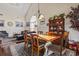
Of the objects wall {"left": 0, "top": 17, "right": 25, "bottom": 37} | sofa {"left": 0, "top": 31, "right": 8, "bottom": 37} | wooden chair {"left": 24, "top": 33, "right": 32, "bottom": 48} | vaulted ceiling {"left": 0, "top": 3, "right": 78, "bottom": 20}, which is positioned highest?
vaulted ceiling {"left": 0, "top": 3, "right": 78, "bottom": 20}

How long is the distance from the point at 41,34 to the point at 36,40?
0.11 metres

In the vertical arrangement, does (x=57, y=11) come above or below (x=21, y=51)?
above

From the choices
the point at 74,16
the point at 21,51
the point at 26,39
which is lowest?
the point at 21,51

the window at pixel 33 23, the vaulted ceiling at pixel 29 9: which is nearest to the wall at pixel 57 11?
the vaulted ceiling at pixel 29 9

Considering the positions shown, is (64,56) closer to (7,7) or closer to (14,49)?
(14,49)

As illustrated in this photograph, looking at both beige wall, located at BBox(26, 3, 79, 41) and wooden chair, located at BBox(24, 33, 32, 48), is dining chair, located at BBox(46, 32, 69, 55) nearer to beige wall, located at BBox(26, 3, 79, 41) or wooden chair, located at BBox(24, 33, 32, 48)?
beige wall, located at BBox(26, 3, 79, 41)

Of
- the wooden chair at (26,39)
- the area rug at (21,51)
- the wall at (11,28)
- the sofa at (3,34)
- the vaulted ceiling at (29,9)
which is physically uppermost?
the vaulted ceiling at (29,9)

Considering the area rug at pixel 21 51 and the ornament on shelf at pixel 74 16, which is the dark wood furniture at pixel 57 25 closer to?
the ornament on shelf at pixel 74 16

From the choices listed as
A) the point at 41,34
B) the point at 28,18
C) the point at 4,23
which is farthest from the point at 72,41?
the point at 4,23

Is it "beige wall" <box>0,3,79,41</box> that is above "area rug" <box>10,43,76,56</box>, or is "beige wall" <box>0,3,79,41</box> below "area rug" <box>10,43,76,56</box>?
above

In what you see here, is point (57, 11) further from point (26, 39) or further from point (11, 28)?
point (11, 28)

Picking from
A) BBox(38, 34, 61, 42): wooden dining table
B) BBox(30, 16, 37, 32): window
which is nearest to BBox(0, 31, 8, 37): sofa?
BBox(30, 16, 37, 32): window

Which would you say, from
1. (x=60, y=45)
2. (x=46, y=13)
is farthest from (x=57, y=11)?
(x=60, y=45)

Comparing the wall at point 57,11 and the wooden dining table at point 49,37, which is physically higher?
the wall at point 57,11
